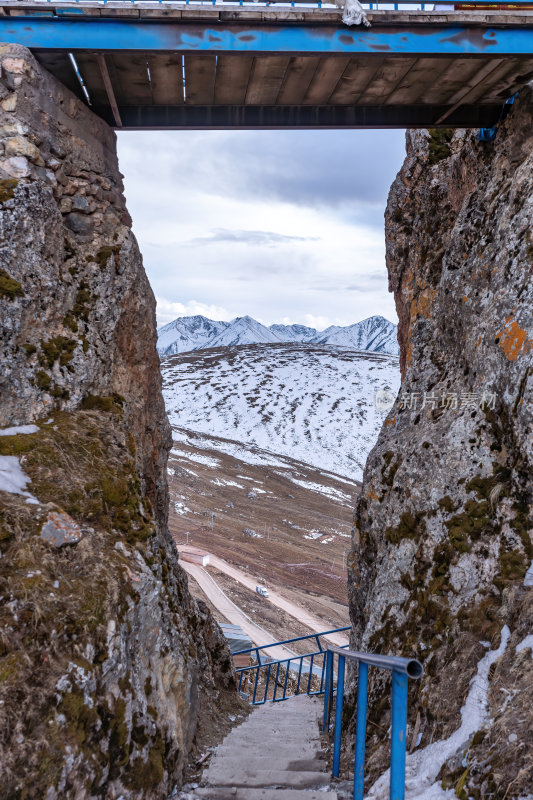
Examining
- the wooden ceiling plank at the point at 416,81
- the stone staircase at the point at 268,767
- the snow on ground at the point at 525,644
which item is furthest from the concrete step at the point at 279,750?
the wooden ceiling plank at the point at 416,81

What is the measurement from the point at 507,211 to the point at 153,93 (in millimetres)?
5538

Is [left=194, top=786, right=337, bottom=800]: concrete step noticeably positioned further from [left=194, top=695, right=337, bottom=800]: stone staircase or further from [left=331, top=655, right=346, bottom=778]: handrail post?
[left=331, top=655, right=346, bottom=778]: handrail post

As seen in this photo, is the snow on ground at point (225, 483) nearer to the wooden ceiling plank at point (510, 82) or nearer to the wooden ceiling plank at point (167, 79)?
the wooden ceiling plank at point (167, 79)

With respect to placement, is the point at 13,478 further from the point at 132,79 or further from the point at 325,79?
the point at 325,79

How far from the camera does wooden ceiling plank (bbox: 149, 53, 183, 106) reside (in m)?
7.41

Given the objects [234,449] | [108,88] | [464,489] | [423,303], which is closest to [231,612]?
[423,303]

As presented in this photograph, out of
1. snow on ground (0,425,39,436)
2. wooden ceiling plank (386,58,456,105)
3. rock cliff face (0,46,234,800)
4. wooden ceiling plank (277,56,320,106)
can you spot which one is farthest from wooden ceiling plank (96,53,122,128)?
snow on ground (0,425,39,436)

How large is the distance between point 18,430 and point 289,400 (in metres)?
80.4

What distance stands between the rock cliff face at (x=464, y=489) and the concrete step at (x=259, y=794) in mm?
823

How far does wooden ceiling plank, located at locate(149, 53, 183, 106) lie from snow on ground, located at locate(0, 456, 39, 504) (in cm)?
566

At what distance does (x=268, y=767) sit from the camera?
557cm

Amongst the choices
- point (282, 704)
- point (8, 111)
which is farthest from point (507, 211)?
point (282, 704)

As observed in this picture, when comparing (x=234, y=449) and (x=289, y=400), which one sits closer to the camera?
(x=234, y=449)

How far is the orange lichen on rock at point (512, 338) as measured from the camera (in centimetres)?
679
